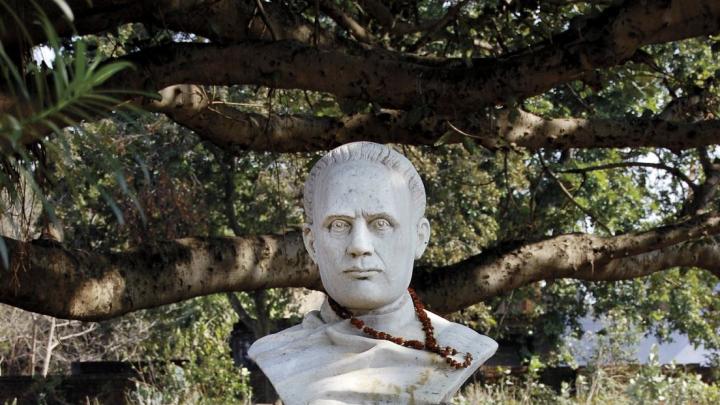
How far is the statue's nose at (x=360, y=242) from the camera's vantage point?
14.7 feet

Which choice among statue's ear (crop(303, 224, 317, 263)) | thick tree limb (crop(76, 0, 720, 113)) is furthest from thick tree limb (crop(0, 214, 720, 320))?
statue's ear (crop(303, 224, 317, 263))

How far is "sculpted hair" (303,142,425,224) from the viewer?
470 cm

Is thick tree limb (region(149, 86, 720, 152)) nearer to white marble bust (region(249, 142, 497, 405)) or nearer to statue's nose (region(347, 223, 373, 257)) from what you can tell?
white marble bust (region(249, 142, 497, 405))

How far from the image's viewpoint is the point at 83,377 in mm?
15703

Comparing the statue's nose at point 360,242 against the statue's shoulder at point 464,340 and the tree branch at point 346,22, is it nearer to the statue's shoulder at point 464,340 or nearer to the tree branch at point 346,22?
the statue's shoulder at point 464,340

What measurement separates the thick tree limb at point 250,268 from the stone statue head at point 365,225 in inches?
56.3

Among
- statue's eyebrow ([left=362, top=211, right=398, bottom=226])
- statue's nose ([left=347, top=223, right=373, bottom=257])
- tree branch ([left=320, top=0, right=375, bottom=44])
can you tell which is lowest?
statue's nose ([left=347, top=223, right=373, bottom=257])

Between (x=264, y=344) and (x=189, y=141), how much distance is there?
1080 cm

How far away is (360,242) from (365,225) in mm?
92

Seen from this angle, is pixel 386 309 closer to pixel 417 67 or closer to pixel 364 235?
pixel 364 235

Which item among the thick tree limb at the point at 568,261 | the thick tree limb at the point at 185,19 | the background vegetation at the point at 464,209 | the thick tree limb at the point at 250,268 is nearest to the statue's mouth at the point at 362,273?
the thick tree limb at the point at 250,268

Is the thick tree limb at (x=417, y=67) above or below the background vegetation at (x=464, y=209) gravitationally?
below

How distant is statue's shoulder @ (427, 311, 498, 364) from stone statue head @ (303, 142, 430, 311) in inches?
9.5

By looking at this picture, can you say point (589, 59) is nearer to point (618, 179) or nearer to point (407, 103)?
point (407, 103)
